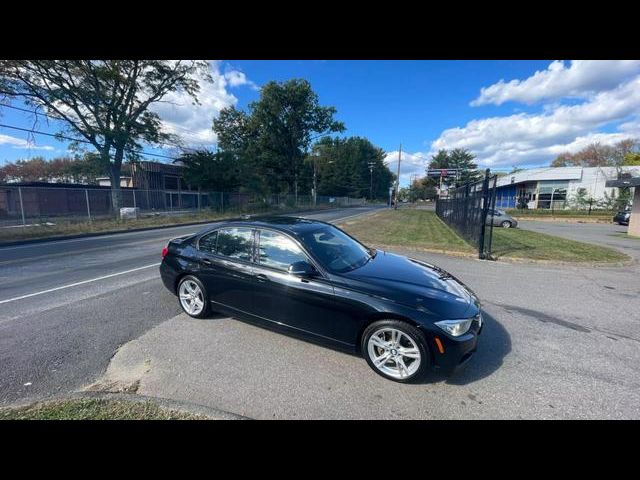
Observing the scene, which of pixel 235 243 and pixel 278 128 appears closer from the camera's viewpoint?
pixel 235 243

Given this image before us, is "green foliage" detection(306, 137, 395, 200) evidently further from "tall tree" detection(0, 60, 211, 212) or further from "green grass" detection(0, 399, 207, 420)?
"green grass" detection(0, 399, 207, 420)

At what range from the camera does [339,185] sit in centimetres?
7288

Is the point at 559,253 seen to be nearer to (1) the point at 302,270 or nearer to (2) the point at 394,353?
(2) the point at 394,353

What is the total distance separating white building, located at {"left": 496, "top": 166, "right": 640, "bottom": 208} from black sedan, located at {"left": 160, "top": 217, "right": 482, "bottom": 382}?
140 feet

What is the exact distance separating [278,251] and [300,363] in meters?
1.32

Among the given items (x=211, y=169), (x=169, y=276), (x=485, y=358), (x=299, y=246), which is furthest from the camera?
(x=211, y=169)

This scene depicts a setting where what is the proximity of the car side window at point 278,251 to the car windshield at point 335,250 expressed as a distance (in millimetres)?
159

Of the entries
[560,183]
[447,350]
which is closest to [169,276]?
[447,350]

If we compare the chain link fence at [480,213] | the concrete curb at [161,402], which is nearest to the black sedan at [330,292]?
the concrete curb at [161,402]

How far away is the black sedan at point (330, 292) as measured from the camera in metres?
2.60

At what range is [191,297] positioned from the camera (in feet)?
13.2

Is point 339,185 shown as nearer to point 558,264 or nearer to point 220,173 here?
point 220,173

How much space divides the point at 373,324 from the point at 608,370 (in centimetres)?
252
